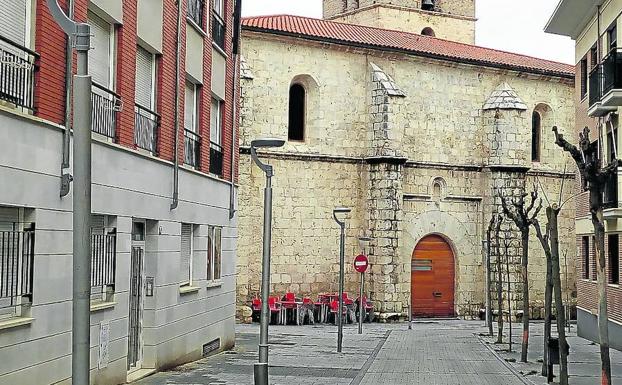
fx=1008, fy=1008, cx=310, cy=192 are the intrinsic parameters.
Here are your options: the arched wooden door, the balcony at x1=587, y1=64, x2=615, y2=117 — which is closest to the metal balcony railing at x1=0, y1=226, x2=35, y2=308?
the balcony at x1=587, y1=64, x2=615, y2=117

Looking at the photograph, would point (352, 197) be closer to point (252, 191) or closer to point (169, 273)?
point (252, 191)

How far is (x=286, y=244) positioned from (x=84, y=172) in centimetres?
2952

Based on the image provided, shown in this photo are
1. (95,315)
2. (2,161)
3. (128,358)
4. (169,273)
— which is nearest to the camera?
(2,161)

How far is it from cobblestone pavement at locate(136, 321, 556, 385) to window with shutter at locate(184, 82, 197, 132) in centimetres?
477

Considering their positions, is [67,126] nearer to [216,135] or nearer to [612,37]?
[216,135]

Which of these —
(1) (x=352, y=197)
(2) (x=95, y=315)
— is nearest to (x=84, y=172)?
(2) (x=95, y=315)

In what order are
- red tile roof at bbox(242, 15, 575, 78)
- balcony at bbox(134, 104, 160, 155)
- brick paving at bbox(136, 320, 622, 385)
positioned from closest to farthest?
balcony at bbox(134, 104, 160, 155) < brick paving at bbox(136, 320, 622, 385) < red tile roof at bbox(242, 15, 575, 78)

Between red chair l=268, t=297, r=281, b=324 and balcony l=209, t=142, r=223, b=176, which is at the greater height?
balcony l=209, t=142, r=223, b=176

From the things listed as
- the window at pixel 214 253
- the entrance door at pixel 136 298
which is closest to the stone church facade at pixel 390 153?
the window at pixel 214 253

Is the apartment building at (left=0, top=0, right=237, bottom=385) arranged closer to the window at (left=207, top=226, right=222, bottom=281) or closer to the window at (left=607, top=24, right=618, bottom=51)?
the window at (left=207, top=226, right=222, bottom=281)

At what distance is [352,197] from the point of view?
126ft

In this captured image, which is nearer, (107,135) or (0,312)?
(0,312)

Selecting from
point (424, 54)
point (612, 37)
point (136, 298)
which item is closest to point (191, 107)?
point (136, 298)

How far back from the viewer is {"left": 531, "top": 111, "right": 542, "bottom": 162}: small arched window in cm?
4303
